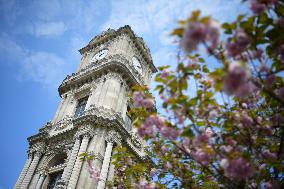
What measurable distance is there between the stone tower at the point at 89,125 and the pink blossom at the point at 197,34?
601 inches

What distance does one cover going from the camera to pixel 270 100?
7859 mm

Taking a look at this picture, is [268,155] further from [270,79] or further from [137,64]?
[137,64]

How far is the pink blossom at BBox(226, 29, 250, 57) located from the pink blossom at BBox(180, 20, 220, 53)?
829 mm

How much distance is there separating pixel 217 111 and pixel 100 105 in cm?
2041

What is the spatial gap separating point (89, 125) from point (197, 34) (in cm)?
2067

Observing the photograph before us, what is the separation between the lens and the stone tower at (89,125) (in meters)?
23.3

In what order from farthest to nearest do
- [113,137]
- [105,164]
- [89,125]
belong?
[89,125], [113,137], [105,164]

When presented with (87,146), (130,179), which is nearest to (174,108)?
(130,179)

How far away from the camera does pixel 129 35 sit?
37.4 m

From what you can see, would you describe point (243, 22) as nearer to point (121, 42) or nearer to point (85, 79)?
point (85, 79)

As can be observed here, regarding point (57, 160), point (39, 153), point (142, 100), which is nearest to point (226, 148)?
point (142, 100)

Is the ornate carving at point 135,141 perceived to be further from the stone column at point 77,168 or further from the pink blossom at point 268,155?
the pink blossom at point 268,155

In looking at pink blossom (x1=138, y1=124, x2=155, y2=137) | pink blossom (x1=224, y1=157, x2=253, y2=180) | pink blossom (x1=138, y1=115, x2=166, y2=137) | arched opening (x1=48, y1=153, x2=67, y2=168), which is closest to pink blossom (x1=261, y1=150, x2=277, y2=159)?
pink blossom (x1=224, y1=157, x2=253, y2=180)

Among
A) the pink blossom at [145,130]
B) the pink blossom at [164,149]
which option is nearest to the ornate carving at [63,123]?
the pink blossom at [164,149]
